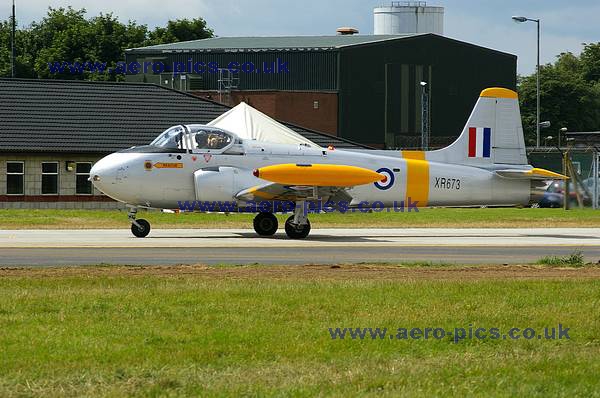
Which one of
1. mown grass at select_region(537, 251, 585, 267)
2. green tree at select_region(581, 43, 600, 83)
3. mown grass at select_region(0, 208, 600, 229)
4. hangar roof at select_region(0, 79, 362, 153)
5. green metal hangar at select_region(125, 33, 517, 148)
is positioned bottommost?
mown grass at select_region(0, 208, 600, 229)

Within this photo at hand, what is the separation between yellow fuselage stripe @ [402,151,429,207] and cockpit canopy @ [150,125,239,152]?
4574mm

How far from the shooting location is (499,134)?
28547mm

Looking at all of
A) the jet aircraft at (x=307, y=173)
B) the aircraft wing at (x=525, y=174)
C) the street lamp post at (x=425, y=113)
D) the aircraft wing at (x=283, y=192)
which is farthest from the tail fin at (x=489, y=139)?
the street lamp post at (x=425, y=113)

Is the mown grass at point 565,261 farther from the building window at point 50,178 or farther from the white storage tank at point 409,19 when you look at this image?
the white storage tank at point 409,19

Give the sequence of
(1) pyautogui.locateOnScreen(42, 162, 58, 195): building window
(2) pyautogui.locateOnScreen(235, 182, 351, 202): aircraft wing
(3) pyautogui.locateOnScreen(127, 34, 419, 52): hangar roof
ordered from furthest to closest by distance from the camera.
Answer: (3) pyautogui.locateOnScreen(127, 34, 419, 52): hangar roof
(1) pyautogui.locateOnScreen(42, 162, 58, 195): building window
(2) pyautogui.locateOnScreen(235, 182, 351, 202): aircraft wing

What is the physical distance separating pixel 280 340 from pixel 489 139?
18.3 metres

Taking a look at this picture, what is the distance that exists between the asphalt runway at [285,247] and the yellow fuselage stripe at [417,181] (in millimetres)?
997

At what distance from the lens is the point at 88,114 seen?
155ft

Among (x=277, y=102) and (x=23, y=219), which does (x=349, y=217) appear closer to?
(x=23, y=219)

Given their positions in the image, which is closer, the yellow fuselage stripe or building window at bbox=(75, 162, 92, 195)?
the yellow fuselage stripe

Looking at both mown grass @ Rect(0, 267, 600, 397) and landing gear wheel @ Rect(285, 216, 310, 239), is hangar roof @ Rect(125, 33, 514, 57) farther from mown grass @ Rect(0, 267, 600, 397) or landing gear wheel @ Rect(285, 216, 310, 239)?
mown grass @ Rect(0, 267, 600, 397)

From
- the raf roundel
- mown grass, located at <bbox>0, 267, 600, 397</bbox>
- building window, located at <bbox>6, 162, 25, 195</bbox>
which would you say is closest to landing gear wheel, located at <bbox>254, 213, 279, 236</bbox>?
the raf roundel

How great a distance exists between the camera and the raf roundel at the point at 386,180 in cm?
2720

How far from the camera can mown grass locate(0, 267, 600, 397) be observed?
9.38 metres
